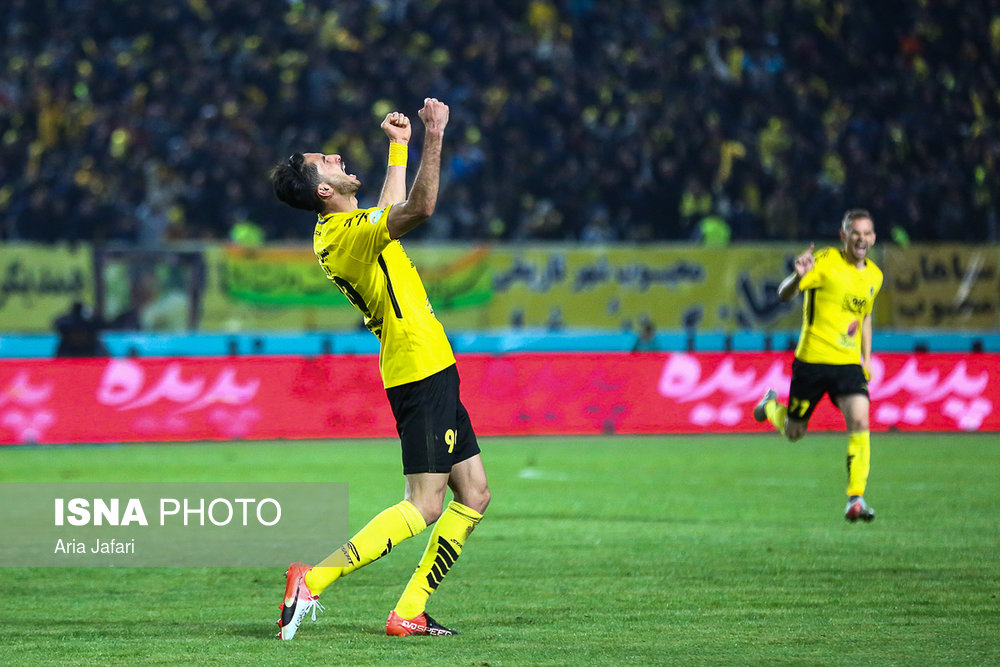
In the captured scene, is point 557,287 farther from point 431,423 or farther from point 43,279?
point 431,423

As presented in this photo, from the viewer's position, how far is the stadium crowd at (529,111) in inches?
940

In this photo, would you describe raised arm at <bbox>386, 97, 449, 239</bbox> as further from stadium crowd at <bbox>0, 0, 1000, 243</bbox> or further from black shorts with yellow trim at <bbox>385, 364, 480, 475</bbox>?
stadium crowd at <bbox>0, 0, 1000, 243</bbox>

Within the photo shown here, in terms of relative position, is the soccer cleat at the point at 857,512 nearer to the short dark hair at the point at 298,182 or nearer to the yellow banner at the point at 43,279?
the short dark hair at the point at 298,182

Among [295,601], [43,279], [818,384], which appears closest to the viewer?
[295,601]

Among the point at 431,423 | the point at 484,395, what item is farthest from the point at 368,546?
the point at 484,395

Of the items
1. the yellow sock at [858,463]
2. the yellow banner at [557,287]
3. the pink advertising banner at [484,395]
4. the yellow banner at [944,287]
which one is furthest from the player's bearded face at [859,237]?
the yellow banner at [944,287]

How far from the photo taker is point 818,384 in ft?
34.3

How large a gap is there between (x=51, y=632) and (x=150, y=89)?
20299mm

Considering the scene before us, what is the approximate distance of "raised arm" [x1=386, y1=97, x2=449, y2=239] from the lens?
5.36 m

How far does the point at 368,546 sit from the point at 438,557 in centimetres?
37

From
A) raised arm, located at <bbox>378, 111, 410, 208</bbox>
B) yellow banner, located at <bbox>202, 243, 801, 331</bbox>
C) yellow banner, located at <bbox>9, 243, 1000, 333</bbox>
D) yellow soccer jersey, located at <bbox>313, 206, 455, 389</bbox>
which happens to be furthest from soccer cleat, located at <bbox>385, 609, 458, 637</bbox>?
yellow banner, located at <bbox>202, 243, 801, 331</bbox>

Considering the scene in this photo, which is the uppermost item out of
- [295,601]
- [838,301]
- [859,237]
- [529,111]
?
[529,111]

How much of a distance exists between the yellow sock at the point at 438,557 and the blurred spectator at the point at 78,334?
15.3m

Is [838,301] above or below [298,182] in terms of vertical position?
below
